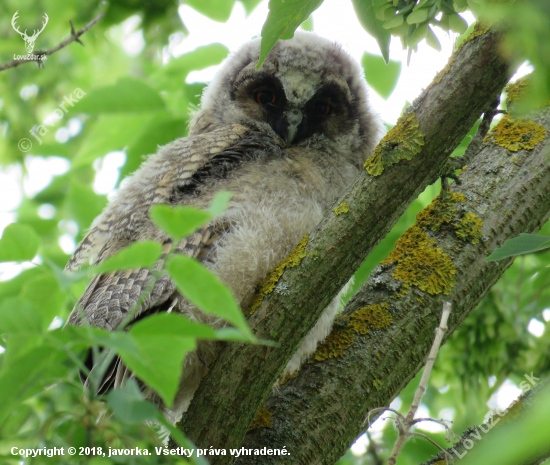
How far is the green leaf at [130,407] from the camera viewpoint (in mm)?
1151

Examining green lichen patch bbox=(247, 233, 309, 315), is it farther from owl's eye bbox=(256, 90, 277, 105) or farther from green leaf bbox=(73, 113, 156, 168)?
green leaf bbox=(73, 113, 156, 168)

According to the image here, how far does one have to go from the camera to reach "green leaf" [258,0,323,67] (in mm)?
1693

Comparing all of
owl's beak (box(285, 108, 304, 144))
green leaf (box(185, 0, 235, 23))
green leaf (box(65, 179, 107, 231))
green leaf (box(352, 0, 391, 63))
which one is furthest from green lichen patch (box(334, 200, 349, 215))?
green leaf (box(65, 179, 107, 231))

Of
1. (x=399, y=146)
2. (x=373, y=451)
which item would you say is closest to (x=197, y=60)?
(x=399, y=146)

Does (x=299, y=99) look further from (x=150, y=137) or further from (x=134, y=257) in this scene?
(x=134, y=257)

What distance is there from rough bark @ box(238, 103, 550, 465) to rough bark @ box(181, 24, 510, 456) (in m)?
0.32

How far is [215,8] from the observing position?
3146 millimetres

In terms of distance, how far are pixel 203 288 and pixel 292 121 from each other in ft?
7.75

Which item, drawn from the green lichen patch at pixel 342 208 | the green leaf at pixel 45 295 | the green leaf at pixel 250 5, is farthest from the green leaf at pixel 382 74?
the green leaf at pixel 45 295

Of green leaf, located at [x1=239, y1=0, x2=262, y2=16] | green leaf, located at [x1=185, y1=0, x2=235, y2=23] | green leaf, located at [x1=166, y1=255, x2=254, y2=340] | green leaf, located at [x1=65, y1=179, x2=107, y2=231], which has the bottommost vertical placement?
green leaf, located at [x1=65, y1=179, x2=107, y2=231]

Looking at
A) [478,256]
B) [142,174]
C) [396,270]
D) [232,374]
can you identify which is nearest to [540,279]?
[478,256]

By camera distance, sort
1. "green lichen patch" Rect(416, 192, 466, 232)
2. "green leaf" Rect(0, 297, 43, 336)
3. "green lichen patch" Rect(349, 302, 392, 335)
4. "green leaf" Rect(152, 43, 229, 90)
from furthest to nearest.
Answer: "green leaf" Rect(152, 43, 229, 90) → "green lichen patch" Rect(416, 192, 466, 232) → "green lichen patch" Rect(349, 302, 392, 335) → "green leaf" Rect(0, 297, 43, 336)

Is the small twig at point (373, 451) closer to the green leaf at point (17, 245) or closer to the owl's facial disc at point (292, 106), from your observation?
the owl's facial disc at point (292, 106)

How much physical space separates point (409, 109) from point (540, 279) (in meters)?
1.41
